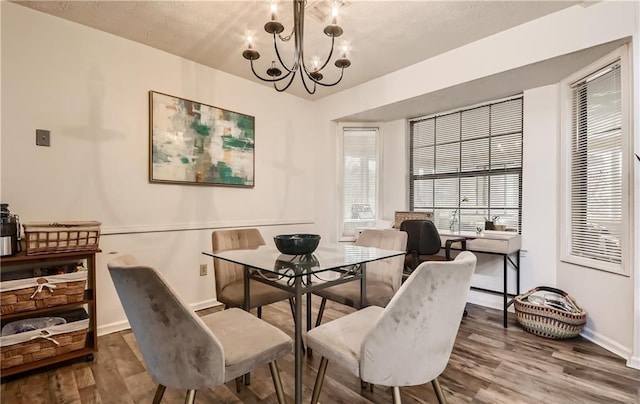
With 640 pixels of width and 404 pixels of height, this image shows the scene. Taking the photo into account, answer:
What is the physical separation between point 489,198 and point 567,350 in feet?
5.22

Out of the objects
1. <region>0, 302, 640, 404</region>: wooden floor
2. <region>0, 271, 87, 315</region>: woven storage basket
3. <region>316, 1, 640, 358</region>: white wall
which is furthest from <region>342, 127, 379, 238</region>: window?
<region>0, 271, 87, 315</region>: woven storage basket

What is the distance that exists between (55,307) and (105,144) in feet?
4.22

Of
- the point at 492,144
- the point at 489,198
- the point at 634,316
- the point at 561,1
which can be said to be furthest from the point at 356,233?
the point at 561,1

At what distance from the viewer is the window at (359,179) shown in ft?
13.5

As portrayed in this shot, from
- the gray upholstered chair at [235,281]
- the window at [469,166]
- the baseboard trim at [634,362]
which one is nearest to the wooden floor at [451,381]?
the baseboard trim at [634,362]

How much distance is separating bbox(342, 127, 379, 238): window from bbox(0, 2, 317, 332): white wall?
1292mm

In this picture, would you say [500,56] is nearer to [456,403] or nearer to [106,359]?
[456,403]

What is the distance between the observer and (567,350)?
2271mm

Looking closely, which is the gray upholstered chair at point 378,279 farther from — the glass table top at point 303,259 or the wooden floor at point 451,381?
the wooden floor at point 451,381

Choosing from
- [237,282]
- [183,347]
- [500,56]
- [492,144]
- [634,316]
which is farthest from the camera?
[492,144]

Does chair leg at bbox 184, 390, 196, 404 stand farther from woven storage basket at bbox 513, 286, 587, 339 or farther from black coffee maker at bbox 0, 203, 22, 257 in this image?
woven storage basket at bbox 513, 286, 587, 339

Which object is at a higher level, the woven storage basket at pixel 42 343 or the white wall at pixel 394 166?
the white wall at pixel 394 166

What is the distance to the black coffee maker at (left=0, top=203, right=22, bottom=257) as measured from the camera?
6.03ft

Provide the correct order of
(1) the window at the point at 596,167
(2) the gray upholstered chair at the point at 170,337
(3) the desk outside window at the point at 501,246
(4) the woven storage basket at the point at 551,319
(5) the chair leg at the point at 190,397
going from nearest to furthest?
(2) the gray upholstered chair at the point at 170,337 < (5) the chair leg at the point at 190,397 < (1) the window at the point at 596,167 < (4) the woven storage basket at the point at 551,319 < (3) the desk outside window at the point at 501,246
